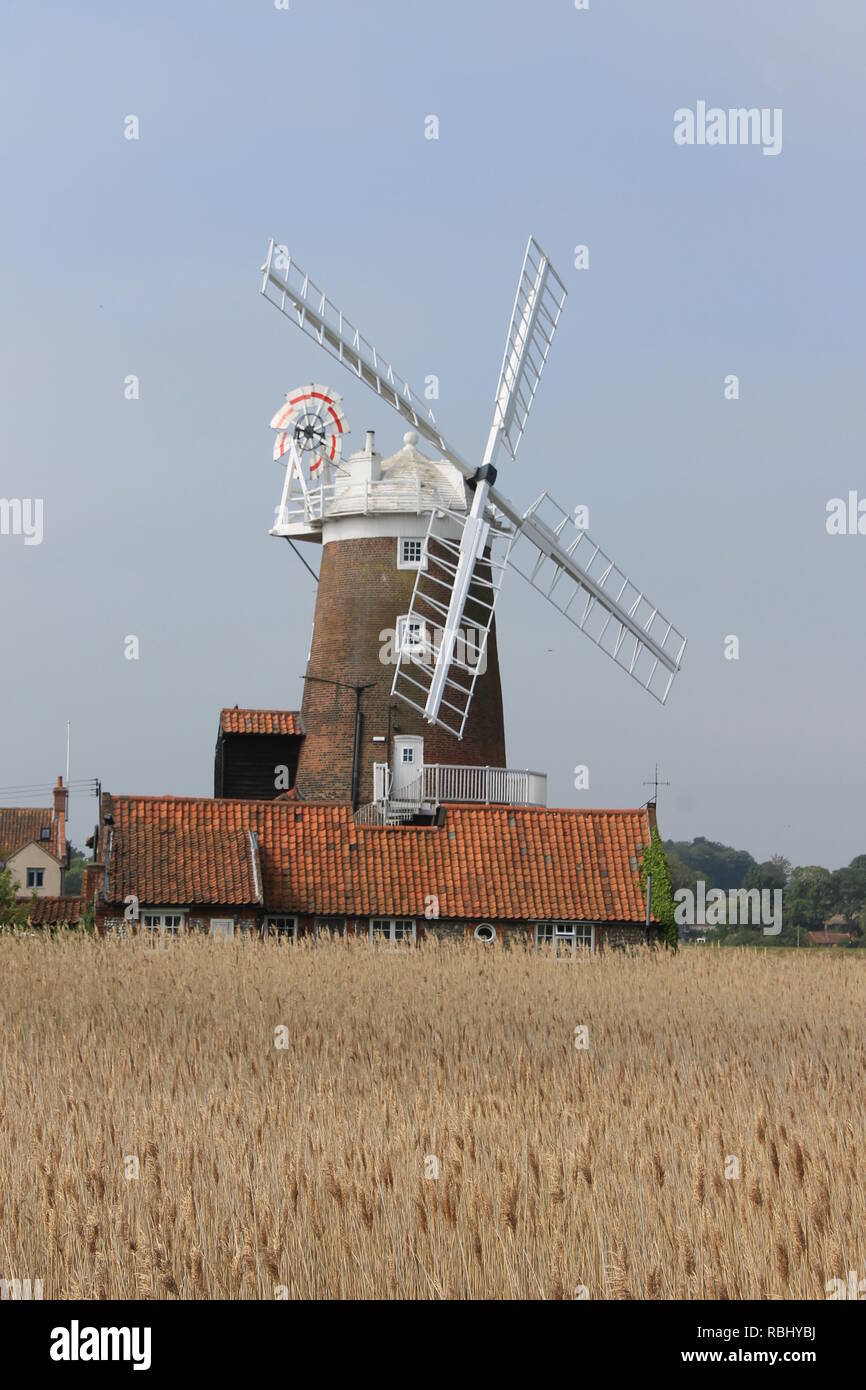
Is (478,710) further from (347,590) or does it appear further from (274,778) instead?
(274,778)

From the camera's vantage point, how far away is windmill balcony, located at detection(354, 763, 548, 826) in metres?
32.1

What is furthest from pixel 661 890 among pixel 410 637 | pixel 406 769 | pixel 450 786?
pixel 410 637

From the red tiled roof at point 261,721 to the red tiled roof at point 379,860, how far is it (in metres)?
4.31

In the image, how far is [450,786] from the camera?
32.3 meters

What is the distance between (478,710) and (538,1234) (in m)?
26.1

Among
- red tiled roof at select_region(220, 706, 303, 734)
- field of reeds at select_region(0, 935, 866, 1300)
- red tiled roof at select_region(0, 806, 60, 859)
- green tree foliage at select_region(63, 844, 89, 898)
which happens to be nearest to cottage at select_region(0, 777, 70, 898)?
red tiled roof at select_region(0, 806, 60, 859)

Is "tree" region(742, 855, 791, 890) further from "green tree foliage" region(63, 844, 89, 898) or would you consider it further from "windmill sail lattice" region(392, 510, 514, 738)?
"windmill sail lattice" region(392, 510, 514, 738)

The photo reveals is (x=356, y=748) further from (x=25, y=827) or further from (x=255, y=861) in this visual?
(x=25, y=827)

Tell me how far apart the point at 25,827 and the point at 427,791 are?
46954 mm

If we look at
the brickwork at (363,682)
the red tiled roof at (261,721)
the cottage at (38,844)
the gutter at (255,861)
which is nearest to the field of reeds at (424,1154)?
the gutter at (255,861)

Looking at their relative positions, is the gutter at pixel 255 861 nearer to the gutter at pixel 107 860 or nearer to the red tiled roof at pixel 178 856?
the red tiled roof at pixel 178 856

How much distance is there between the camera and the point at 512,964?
18.3m

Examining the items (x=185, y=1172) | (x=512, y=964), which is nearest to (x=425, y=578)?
(x=512, y=964)

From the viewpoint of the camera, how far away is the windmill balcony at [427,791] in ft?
105
